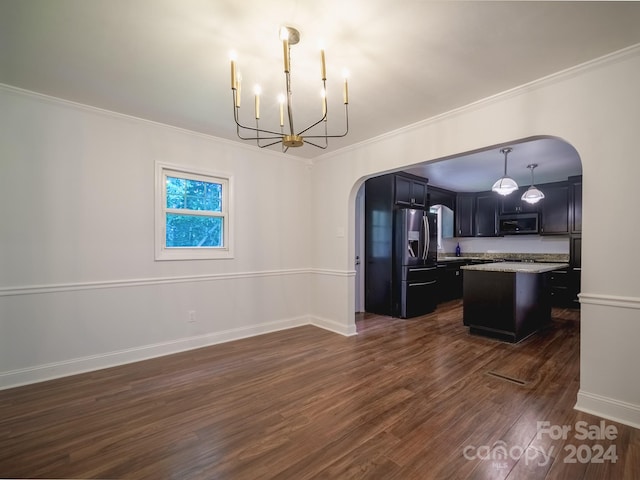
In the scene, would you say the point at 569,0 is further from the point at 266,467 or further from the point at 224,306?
the point at 224,306

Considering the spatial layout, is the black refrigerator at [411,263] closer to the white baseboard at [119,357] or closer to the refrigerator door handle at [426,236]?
the refrigerator door handle at [426,236]

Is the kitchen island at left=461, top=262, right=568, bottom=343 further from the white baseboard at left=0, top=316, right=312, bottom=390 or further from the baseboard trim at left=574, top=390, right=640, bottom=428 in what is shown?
the white baseboard at left=0, top=316, right=312, bottom=390

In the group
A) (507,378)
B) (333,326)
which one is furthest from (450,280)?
(507,378)

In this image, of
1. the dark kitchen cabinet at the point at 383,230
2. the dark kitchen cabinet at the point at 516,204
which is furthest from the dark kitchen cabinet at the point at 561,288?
the dark kitchen cabinet at the point at 383,230

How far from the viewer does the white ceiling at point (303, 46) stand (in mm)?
1642

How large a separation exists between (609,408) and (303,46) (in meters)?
3.27

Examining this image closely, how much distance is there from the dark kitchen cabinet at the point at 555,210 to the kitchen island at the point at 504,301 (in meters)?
2.17

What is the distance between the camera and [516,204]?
6.25 metres

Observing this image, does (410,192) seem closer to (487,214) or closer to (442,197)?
(442,197)

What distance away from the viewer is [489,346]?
3.51 meters

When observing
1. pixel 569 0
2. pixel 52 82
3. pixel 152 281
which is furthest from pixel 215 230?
pixel 569 0

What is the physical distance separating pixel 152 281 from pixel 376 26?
3.17 m

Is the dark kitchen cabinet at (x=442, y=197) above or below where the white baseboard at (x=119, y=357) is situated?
above

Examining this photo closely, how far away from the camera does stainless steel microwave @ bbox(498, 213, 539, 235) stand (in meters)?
6.02
